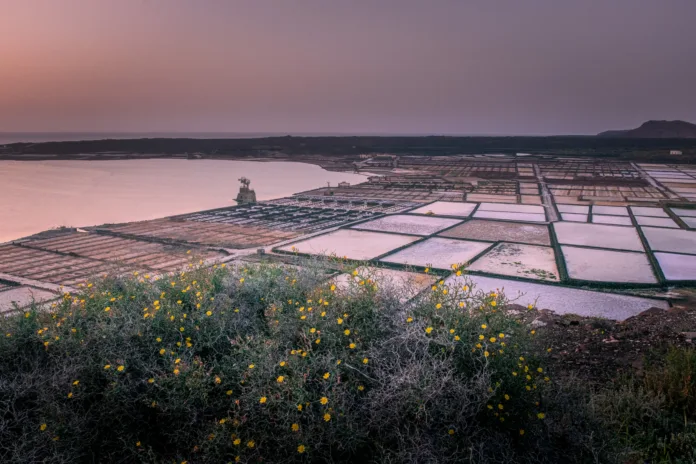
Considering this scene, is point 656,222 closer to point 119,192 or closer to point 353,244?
point 353,244

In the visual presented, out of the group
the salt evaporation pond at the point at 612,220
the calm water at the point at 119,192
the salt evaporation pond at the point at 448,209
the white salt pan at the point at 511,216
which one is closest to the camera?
the salt evaporation pond at the point at 612,220

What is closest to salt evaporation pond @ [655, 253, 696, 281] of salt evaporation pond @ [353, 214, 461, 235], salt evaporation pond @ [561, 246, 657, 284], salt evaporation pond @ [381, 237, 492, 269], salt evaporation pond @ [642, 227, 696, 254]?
salt evaporation pond @ [561, 246, 657, 284]

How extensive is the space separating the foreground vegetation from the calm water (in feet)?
52.6

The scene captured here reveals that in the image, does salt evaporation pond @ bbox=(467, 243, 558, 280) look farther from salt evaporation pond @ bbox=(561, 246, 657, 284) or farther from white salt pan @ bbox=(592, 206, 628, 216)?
white salt pan @ bbox=(592, 206, 628, 216)

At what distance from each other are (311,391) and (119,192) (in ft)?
101

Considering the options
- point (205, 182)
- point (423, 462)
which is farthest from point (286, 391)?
point (205, 182)

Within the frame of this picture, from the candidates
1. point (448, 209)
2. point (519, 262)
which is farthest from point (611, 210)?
point (519, 262)

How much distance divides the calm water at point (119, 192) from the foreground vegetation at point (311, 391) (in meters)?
16.0

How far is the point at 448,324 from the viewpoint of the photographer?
3.96 metres

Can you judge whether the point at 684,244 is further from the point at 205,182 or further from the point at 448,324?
the point at 205,182

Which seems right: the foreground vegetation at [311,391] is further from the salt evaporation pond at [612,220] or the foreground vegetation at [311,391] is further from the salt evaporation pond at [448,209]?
the salt evaporation pond at [448,209]

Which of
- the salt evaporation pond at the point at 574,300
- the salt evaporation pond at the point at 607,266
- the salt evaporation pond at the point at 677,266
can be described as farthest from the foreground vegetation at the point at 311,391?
the salt evaporation pond at the point at 677,266

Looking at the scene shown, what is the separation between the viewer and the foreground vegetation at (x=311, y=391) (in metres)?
3.42

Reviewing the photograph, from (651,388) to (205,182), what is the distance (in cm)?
3500
